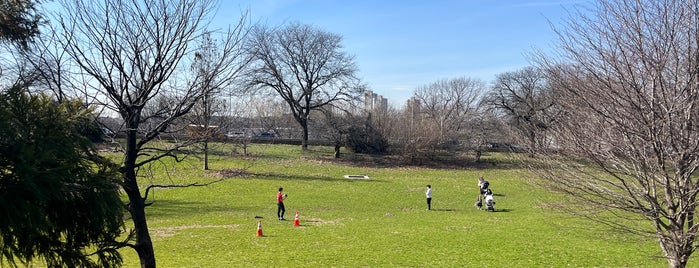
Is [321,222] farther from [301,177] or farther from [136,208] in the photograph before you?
[301,177]

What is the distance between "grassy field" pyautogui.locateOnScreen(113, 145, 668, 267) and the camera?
11.9 m

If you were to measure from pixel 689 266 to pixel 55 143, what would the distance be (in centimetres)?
1361

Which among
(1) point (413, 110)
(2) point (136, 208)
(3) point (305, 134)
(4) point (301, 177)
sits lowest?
(4) point (301, 177)

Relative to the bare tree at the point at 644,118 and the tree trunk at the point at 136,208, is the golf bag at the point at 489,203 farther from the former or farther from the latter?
the tree trunk at the point at 136,208

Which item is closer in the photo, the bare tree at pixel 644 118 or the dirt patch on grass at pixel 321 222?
the bare tree at pixel 644 118

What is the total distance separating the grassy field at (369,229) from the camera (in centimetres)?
1193

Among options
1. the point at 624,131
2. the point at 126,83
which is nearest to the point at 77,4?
the point at 126,83

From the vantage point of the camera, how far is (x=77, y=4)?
616 cm

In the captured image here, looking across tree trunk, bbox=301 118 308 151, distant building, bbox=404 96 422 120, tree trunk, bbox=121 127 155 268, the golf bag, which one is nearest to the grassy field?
the golf bag

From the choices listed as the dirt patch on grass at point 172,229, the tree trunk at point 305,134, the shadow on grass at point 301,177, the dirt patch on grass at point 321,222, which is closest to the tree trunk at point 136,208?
the dirt patch on grass at point 172,229

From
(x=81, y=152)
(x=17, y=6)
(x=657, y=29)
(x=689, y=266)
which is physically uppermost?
(x=17, y=6)

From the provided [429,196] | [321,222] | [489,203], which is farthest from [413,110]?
[321,222]

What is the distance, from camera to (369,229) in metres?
16.3

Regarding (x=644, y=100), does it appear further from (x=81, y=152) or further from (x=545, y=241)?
(x=545, y=241)
